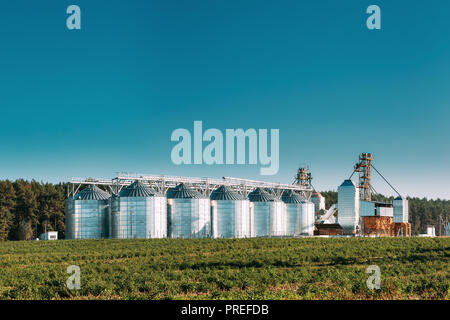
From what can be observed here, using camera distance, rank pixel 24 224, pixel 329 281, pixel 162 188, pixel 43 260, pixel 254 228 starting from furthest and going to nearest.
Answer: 1. pixel 24 224
2. pixel 254 228
3. pixel 162 188
4. pixel 43 260
5. pixel 329 281

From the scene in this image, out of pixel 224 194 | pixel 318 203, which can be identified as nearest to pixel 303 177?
pixel 318 203

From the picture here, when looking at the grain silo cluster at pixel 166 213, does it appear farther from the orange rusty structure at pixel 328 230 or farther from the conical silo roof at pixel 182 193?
the orange rusty structure at pixel 328 230

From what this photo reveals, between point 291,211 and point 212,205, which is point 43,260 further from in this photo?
point 291,211

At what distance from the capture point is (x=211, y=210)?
279ft

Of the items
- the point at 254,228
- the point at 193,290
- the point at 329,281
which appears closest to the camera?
Answer: the point at 193,290

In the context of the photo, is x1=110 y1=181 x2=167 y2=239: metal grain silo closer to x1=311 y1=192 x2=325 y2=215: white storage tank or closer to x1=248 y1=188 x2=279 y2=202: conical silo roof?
x1=248 y1=188 x2=279 y2=202: conical silo roof

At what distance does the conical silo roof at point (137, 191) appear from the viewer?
76312 mm

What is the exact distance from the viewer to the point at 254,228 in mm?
90312

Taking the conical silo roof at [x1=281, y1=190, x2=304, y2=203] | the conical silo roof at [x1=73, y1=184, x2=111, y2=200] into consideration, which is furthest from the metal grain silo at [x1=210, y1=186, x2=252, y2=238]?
the conical silo roof at [x1=73, y1=184, x2=111, y2=200]

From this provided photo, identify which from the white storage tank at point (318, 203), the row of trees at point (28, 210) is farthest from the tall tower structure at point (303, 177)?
the row of trees at point (28, 210)

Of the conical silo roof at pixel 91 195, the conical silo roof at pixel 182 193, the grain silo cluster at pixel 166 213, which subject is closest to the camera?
the grain silo cluster at pixel 166 213

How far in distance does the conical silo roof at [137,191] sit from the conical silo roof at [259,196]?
848 inches
